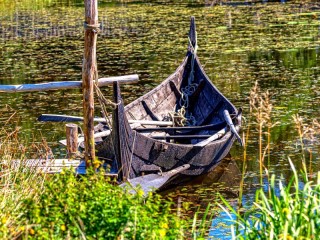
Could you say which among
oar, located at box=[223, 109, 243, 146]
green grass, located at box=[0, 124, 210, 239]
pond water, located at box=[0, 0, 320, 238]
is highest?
green grass, located at box=[0, 124, 210, 239]

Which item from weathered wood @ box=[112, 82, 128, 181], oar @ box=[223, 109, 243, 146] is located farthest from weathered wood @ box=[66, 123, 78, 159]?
oar @ box=[223, 109, 243, 146]

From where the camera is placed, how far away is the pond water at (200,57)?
9.65 m

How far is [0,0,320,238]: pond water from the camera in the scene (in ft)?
31.7

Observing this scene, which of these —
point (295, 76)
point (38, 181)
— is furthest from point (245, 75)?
point (38, 181)

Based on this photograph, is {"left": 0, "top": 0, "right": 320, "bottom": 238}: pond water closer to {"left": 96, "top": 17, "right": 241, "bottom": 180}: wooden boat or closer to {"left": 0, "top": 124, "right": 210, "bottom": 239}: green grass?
{"left": 96, "top": 17, "right": 241, "bottom": 180}: wooden boat

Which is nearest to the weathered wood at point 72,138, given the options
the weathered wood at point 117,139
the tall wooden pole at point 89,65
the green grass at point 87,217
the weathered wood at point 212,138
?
the weathered wood at point 117,139

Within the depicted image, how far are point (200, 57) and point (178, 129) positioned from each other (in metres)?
6.32

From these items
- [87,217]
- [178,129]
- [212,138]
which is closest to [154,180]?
[212,138]

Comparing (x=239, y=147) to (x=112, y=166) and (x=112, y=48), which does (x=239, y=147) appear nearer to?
(x=112, y=166)

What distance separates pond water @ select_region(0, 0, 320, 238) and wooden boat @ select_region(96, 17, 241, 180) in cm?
36

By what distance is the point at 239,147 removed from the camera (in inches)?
409

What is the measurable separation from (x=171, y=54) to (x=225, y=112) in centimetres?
727

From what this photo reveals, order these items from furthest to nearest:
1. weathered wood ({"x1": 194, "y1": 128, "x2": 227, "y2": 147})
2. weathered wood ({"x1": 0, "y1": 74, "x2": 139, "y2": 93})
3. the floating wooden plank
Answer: weathered wood ({"x1": 194, "y1": 128, "x2": 227, "y2": 147})
weathered wood ({"x1": 0, "y1": 74, "x2": 139, "y2": 93})
the floating wooden plank

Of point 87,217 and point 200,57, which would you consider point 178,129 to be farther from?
point 200,57
